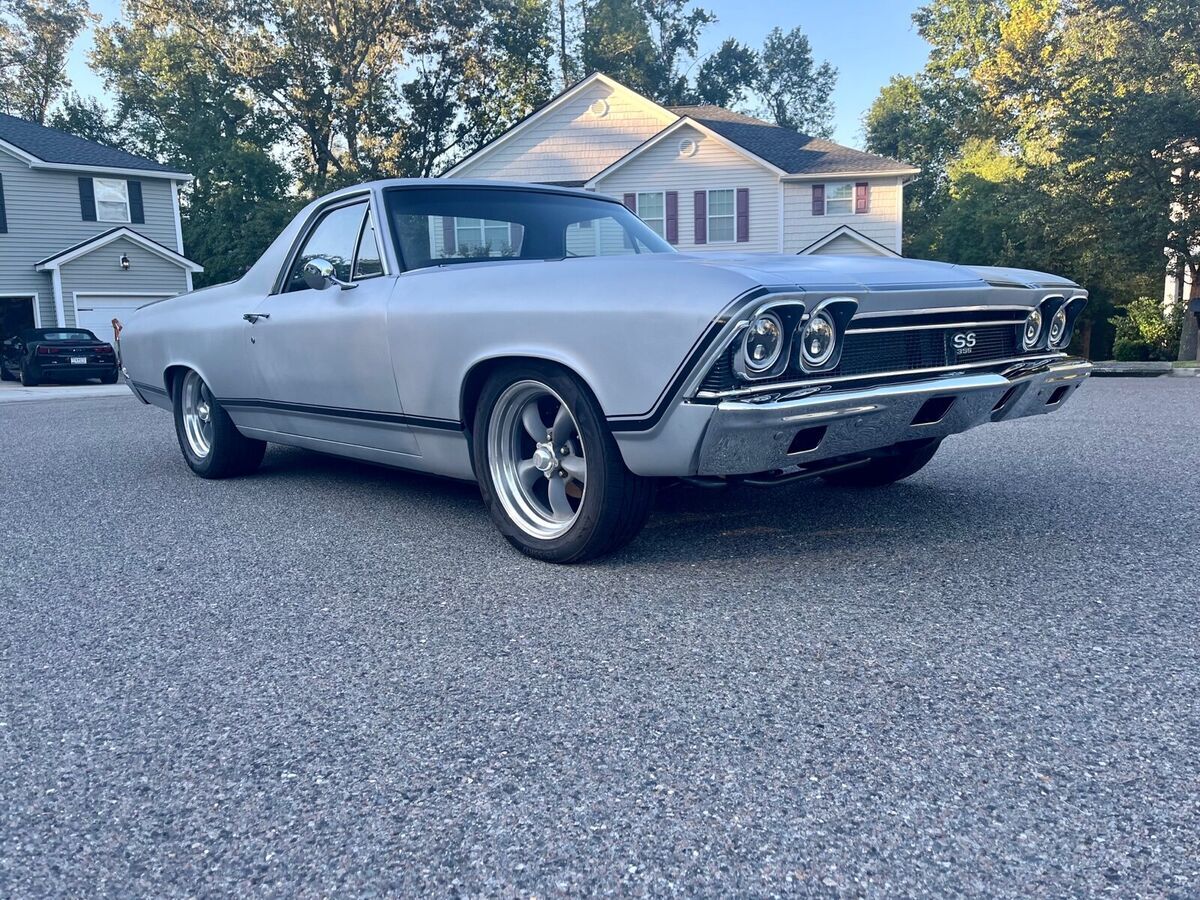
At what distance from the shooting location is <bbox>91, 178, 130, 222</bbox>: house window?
26.3m

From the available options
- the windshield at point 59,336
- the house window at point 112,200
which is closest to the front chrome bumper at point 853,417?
the windshield at point 59,336

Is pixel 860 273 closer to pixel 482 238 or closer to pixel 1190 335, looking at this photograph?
pixel 482 238

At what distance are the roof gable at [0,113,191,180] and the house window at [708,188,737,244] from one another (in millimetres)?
15194

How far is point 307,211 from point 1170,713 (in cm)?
443

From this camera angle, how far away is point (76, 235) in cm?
2588

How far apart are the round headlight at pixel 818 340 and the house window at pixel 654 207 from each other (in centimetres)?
2380

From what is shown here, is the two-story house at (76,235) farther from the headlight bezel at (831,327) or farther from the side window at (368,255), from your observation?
the headlight bezel at (831,327)

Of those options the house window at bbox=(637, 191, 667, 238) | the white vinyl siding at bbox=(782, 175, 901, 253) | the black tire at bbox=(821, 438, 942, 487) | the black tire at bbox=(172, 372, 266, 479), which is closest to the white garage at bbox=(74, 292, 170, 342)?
the house window at bbox=(637, 191, 667, 238)

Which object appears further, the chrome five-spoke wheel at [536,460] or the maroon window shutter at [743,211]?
the maroon window shutter at [743,211]

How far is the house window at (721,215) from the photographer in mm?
26312

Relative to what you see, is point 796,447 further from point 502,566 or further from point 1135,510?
point 1135,510

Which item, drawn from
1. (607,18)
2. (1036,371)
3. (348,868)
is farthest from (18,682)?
(607,18)

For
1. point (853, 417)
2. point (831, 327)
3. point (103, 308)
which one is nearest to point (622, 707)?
point (853, 417)

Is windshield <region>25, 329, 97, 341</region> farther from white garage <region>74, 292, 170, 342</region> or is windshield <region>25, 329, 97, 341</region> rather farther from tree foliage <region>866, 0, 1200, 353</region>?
tree foliage <region>866, 0, 1200, 353</region>
